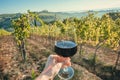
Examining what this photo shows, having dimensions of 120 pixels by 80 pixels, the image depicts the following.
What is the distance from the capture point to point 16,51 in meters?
35.2

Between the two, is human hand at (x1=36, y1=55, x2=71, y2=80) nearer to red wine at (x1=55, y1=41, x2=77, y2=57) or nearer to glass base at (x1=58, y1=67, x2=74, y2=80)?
red wine at (x1=55, y1=41, x2=77, y2=57)

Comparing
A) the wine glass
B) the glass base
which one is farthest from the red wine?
the glass base

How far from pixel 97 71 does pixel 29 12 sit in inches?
500

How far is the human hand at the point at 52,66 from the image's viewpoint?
212 centimetres

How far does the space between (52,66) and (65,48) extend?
1.14ft

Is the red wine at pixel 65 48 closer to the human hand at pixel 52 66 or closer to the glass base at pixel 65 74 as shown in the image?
the human hand at pixel 52 66

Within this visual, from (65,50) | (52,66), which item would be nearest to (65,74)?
(65,50)

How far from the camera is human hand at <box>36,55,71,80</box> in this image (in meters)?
2.12

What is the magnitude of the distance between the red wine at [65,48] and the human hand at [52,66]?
0.06 metres

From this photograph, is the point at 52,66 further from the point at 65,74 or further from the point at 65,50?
the point at 65,74

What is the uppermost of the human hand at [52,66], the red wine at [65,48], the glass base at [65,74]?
the red wine at [65,48]

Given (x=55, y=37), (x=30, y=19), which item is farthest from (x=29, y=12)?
(x=55, y=37)

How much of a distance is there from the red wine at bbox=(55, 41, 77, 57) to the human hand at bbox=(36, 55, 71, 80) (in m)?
0.06

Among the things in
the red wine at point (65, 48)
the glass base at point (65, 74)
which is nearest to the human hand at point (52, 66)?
the red wine at point (65, 48)
